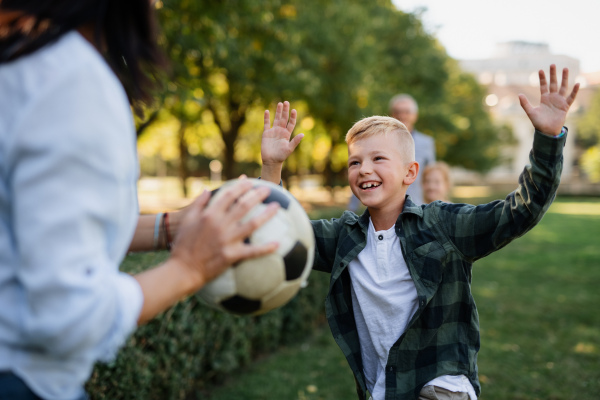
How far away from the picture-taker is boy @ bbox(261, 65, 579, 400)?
2.49 meters

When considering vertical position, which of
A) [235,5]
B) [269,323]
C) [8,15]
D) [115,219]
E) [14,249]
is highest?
[235,5]

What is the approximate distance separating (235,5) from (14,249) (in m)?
Answer: 10.5

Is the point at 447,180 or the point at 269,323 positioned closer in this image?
the point at 269,323

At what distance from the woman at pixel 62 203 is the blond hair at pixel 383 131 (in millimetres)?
1595

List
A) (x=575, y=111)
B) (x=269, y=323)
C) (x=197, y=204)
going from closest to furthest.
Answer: (x=197, y=204)
(x=269, y=323)
(x=575, y=111)

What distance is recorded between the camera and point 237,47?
11438 millimetres

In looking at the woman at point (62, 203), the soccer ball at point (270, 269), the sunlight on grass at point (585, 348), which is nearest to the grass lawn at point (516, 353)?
the sunlight on grass at point (585, 348)

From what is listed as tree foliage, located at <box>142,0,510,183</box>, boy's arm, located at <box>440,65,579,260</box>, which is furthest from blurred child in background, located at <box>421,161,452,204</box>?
boy's arm, located at <box>440,65,579,260</box>

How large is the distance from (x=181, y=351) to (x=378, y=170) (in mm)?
2898

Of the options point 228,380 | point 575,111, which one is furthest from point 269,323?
point 575,111

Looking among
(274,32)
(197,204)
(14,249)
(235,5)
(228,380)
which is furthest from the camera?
(274,32)

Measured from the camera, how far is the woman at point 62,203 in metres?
1.10

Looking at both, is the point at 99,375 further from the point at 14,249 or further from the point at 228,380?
the point at 14,249

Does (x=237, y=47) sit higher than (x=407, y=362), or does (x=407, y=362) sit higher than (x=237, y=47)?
(x=237, y=47)
